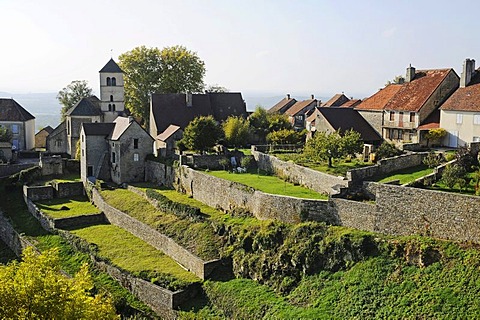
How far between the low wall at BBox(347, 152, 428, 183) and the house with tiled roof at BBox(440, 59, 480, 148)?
4143 mm

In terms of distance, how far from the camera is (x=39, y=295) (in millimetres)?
17500

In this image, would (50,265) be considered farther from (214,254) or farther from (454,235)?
(454,235)

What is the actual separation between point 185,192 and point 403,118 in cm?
1722

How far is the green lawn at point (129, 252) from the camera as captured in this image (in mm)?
31175

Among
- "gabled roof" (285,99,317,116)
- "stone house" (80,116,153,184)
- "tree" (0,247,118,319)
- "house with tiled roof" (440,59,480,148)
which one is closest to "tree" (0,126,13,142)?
"stone house" (80,116,153,184)

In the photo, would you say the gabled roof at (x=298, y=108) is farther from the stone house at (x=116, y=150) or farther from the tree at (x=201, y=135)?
the stone house at (x=116, y=150)

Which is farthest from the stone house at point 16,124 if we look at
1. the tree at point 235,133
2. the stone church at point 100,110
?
the tree at point 235,133

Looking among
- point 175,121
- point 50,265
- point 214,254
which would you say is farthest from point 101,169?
point 50,265

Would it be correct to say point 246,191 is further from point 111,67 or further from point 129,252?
point 111,67

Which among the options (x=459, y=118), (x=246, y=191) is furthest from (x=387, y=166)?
(x=246, y=191)

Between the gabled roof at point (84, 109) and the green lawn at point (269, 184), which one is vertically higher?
the gabled roof at point (84, 109)

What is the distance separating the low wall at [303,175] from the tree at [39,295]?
15.5 m

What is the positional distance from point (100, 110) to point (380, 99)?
32157 mm

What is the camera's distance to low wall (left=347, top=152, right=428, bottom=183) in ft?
102
